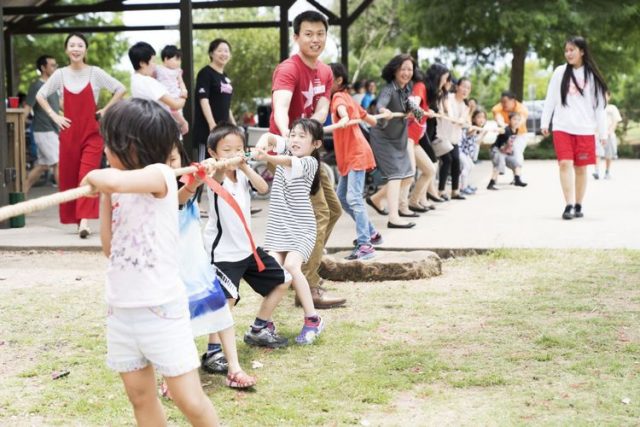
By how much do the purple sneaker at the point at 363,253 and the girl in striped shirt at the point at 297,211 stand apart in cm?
216

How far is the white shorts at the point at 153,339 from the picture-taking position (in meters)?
3.19

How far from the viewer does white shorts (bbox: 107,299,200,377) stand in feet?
10.5

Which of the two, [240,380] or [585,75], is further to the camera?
[585,75]

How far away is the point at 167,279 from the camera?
10.6 feet

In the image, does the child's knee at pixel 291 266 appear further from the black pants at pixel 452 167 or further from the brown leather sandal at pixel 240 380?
the black pants at pixel 452 167

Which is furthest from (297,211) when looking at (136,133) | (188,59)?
(188,59)

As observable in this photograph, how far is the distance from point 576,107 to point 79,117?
471 cm

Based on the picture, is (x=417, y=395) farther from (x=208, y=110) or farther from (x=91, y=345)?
(x=208, y=110)

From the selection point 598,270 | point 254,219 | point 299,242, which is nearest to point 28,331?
point 299,242

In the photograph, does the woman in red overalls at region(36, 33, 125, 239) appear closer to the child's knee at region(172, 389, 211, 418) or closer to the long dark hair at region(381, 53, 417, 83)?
the long dark hair at region(381, 53, 417, 83)

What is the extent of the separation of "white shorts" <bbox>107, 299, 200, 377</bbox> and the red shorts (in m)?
7.19

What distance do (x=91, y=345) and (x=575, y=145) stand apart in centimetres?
611

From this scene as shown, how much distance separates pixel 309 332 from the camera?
5.27 meters

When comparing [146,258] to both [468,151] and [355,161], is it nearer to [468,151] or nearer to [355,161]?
[355,161]
